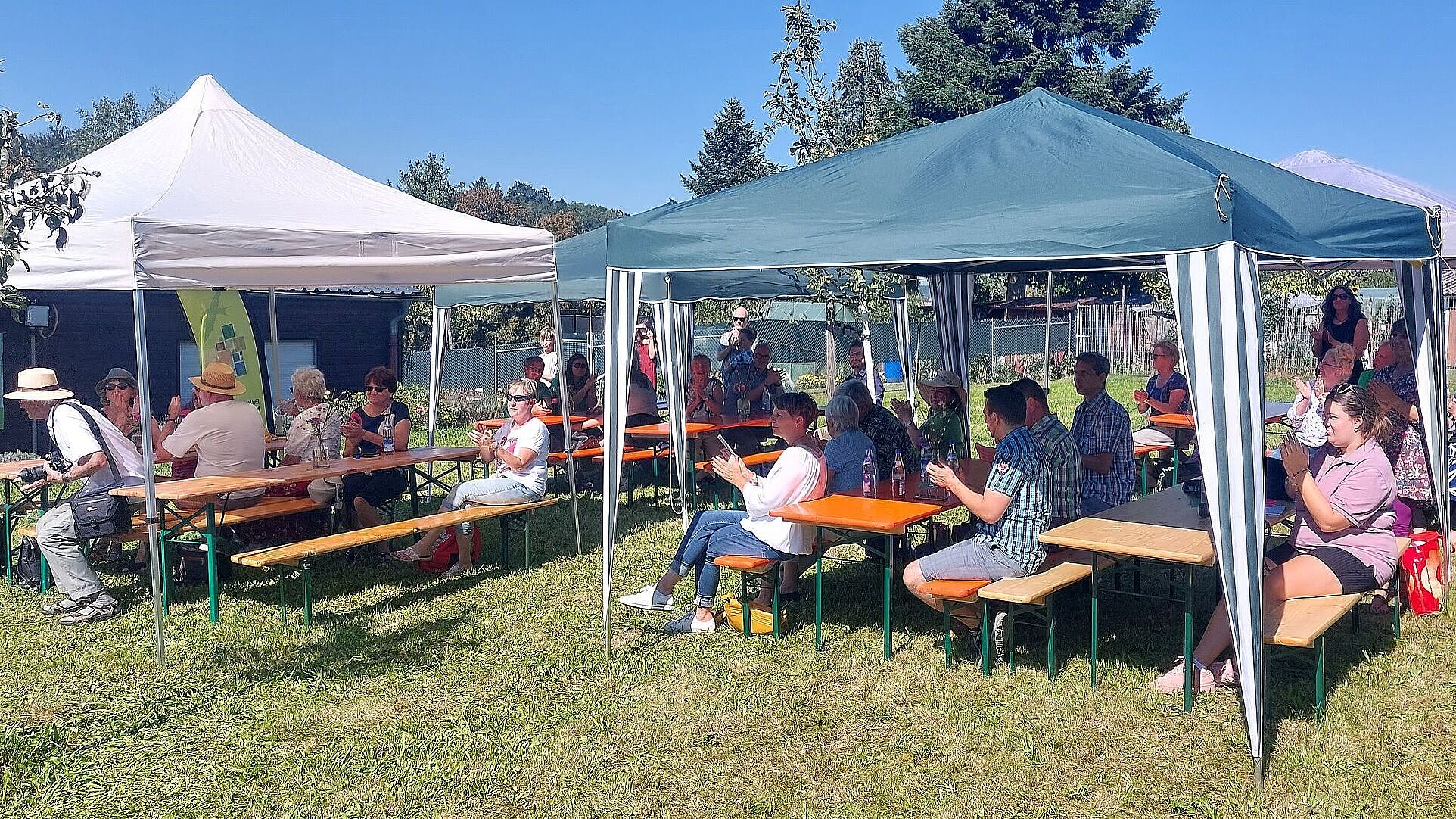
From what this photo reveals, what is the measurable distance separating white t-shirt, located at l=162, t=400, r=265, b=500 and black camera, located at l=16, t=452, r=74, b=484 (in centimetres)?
59

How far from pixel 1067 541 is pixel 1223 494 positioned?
0.74 meters

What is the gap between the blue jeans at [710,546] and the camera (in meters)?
5.35

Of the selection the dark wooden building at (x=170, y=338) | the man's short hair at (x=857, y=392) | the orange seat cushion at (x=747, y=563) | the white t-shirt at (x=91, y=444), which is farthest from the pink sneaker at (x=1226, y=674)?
the dark wooden building at (x=170, y=338)

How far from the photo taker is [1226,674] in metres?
4.47

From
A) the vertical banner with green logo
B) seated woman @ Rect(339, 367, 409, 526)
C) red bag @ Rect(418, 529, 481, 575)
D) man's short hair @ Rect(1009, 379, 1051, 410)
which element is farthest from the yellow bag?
the vertical banner with green logo

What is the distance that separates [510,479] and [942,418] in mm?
2576

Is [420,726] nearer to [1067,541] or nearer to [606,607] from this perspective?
[606,607]

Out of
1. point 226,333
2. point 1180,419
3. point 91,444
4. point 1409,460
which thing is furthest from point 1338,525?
point 226,333

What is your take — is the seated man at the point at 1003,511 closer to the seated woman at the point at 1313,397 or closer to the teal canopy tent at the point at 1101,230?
the teal canopy tent at the point at 1101,230

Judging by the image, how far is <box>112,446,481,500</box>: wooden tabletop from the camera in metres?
5.68

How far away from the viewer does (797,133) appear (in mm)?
10844

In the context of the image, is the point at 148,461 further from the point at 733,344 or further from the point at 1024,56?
the point at 1024,56

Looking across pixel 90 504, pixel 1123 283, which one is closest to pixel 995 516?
pixel 90 504

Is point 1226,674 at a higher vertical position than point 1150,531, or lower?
lower
